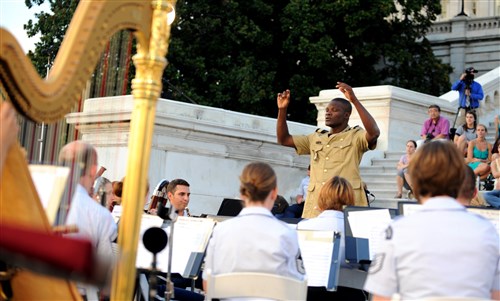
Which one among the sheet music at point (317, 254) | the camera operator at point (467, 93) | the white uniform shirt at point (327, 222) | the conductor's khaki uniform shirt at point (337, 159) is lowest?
the sheet music at point (317, 254)

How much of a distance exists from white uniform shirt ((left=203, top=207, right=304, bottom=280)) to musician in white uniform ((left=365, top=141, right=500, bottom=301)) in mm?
1242

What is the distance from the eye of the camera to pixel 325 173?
893 centimetres

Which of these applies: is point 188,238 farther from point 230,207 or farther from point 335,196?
point 230,207

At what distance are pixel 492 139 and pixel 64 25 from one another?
1134 cm

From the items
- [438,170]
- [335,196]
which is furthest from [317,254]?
[438,170]

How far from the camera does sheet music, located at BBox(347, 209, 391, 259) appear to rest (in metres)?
6.94

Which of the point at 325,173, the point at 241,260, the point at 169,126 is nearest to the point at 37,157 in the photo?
the point at 241,260

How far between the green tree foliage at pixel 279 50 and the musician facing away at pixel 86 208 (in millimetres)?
19608

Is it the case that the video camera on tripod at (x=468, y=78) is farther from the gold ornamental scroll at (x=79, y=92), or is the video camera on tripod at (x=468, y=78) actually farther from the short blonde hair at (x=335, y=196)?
the gold ornamental scroll at (x=79, y=92)

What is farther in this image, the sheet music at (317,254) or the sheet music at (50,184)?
the sheet music at (317,254)

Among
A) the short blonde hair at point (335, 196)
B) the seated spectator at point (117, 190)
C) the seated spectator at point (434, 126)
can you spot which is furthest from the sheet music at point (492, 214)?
the seated spectator at point (434, 126)

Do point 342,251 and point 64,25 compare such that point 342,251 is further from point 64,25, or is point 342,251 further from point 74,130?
point 64,25

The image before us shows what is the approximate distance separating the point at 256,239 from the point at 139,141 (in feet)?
3.56

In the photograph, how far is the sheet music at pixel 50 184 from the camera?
4.33 metres
